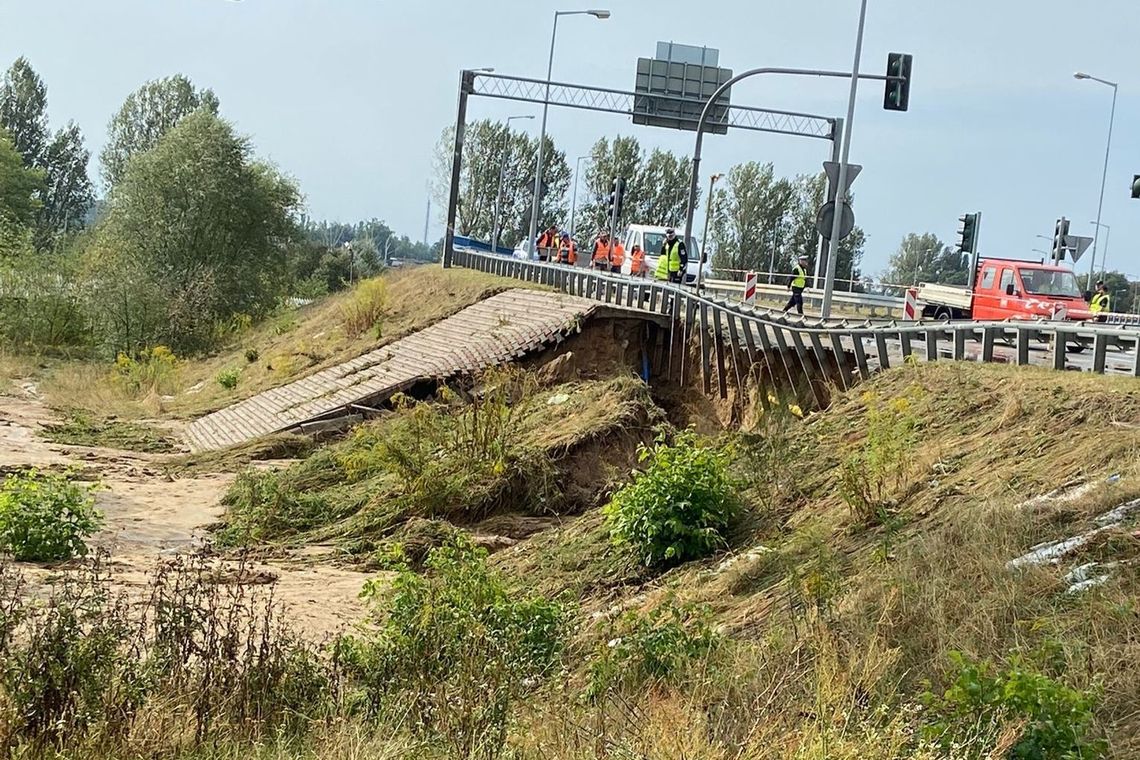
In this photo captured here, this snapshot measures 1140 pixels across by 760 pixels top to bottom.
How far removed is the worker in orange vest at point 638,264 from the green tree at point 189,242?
16319mm

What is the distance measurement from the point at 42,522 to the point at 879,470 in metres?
8.17

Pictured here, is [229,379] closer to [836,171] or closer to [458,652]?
[836,171]

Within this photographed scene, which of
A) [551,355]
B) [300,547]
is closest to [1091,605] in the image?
[300,547]

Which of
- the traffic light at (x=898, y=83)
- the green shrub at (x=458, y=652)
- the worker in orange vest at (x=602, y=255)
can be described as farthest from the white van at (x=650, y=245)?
the green shrub at (x=458, y=652)

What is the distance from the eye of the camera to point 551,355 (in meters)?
24.4

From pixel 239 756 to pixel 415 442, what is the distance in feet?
41.2

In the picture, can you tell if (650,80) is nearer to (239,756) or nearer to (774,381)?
(774,381)

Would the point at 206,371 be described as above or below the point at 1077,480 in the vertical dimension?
below

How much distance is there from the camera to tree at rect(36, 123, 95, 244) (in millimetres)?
96500

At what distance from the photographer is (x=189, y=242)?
48.0m

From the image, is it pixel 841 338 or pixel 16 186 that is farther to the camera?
pixel 16 186

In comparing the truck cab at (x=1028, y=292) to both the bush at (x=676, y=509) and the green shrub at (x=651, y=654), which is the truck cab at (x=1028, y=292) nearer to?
the bush at (x=676, y=509)

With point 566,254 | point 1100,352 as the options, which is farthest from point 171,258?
point 1100,352

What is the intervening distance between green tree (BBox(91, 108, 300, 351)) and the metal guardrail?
22567 millimetres
